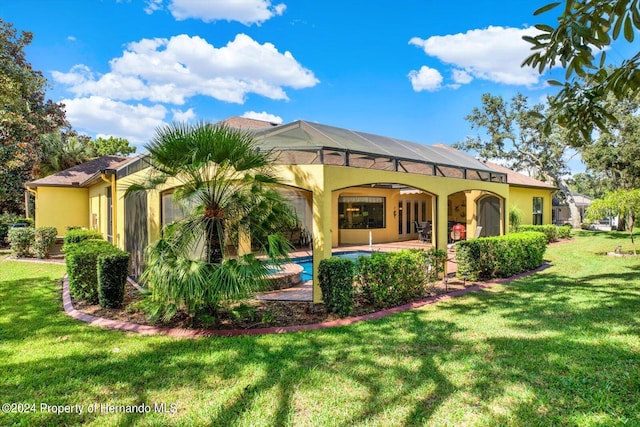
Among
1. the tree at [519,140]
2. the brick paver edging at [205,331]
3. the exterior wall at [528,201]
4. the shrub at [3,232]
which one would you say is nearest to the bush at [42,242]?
the shrub at [3,232]

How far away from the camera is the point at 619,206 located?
630 inches

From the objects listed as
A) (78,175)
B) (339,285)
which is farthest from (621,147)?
(78,175)

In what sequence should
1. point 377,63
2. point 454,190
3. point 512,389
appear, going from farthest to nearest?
point 377,63 → point 454,190 → point 512,389

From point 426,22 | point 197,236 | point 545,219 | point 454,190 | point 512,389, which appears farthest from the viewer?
point 545,219

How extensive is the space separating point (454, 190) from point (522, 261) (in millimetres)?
3612

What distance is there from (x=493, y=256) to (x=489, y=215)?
833 centimetres

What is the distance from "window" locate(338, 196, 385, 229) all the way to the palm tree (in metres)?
14.2

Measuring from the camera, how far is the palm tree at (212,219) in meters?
6.17

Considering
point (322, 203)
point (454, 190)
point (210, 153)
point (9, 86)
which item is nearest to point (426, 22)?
point (454, 190)

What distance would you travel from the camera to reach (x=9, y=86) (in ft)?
44.1

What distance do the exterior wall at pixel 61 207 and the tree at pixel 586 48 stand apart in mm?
23956

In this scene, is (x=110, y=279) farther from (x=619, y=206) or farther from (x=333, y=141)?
(x=619, y=206)

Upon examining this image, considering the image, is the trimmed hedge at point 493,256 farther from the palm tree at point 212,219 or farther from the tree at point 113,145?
the tree at point 113,145

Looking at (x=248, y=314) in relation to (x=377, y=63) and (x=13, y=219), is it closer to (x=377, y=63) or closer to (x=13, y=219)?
(x=377, y=63)
